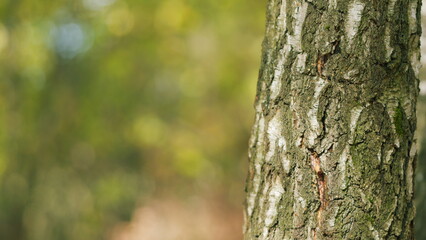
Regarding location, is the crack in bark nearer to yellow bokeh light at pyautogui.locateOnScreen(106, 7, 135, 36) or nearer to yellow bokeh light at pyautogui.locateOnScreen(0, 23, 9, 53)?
yellow bokeh light at pyautogui.locateOnScreen(106, 7, 135, 36)

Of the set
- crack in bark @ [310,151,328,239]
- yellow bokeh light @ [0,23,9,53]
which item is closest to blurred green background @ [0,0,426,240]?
yellow bokeh light @ [0,23,9,53]

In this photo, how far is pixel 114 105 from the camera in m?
11.2

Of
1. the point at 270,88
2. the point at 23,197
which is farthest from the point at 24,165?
the point at 270,88

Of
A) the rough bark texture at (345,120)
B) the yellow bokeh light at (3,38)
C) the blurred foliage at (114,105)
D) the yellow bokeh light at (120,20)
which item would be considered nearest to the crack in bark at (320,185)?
the rough bark texture at (345,120)

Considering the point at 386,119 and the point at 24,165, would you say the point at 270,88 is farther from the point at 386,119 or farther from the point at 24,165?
the point at 24,165

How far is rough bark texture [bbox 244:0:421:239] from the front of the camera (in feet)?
6.01

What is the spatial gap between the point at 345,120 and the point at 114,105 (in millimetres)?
9621

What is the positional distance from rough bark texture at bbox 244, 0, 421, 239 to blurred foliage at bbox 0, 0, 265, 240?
7588 mm

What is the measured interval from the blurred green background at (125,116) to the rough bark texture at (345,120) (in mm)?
7600

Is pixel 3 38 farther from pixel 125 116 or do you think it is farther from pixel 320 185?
pixel 320 185

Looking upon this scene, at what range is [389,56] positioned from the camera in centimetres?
187

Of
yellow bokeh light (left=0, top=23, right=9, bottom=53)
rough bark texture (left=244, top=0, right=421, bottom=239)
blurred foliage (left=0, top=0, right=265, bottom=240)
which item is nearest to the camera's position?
rough bark texture (left=244, top=0, right=421, bottom=239)

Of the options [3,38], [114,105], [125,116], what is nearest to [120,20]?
[3,38]

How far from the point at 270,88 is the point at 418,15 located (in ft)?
1.75
